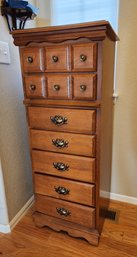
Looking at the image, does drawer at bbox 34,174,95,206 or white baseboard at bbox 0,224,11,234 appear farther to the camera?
white baseboard at bbox 0,224,11,234

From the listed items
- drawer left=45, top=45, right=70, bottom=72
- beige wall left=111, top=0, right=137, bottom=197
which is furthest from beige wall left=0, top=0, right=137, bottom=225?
drawer left=45, top=45, right=70, bottom=72

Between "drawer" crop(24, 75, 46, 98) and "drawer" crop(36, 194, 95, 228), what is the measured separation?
706 mm

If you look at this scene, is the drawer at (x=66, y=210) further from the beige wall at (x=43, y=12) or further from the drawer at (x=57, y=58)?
the beige wall at (x=43, y=12)

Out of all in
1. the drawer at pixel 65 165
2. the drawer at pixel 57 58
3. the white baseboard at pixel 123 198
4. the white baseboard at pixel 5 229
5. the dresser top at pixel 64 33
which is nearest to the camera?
the dresser top at pixel 64 33

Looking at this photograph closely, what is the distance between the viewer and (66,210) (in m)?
1.28

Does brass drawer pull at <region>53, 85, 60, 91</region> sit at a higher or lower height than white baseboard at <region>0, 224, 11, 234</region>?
higher

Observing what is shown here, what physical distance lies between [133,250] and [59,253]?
1.56 feet

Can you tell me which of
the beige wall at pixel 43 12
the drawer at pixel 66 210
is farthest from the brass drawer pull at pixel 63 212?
the beige wall at pixel 43 12

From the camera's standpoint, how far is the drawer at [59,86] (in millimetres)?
1048

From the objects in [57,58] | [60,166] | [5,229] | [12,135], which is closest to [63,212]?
[60,166]

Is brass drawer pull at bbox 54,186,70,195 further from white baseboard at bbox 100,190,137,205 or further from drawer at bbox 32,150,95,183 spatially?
white baseboard at bbox 100,190,137,205

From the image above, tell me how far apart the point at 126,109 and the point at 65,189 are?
75 cm

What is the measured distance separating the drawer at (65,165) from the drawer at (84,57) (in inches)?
20.0

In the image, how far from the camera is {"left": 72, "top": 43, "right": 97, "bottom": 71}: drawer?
0.95 m
